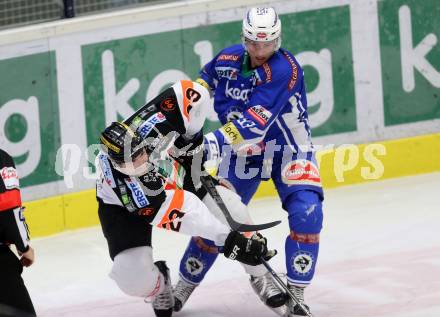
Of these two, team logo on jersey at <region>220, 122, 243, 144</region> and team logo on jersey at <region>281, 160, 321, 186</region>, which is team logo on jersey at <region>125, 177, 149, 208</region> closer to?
team logo on jersey at <region>220, 122, 243, 144</region>

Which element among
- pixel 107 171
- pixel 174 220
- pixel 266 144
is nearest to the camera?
pixel 174 220

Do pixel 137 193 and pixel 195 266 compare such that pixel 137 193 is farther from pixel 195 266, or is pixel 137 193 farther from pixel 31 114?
pixel 31 114

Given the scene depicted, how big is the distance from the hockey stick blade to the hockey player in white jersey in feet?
0.12

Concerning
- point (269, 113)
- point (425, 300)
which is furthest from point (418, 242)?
point (269, 113)

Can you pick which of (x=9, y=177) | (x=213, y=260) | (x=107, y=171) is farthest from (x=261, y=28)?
(x=9, y=177)

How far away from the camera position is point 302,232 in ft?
14.8

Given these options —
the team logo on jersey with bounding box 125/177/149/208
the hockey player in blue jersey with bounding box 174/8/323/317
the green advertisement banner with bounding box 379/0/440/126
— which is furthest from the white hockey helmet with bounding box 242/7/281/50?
the green advertisement banner with bounding box 379/0/440/126

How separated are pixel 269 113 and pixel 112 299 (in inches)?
51.5

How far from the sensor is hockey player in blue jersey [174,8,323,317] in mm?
4539

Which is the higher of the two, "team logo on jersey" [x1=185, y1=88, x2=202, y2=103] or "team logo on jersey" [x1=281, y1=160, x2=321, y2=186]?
"team logo on jersey" [x1=185, y1=88, x2=202, y2=103]

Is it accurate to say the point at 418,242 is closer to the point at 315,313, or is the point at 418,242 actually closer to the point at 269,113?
the point at 315,313

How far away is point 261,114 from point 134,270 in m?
0.84

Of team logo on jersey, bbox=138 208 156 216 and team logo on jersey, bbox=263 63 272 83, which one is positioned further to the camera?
team logo on jersey, bbox=263 63 272 83

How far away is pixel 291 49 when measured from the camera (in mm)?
6875
